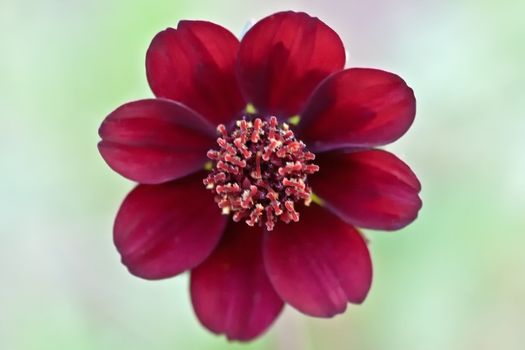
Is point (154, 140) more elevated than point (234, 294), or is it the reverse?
point (154, 140)

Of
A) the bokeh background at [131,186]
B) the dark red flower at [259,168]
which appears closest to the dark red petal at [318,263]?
the dark red flower at [259,168]

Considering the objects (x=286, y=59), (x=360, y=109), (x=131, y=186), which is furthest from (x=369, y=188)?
(x=131, y=186)

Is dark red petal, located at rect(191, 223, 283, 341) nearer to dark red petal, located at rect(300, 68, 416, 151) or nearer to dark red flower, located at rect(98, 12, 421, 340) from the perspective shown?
dark red flower, located at rect(98, 12, 421, 340)

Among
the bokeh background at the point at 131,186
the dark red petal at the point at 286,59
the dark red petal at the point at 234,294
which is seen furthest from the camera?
the bokeh background at the point at 131,186

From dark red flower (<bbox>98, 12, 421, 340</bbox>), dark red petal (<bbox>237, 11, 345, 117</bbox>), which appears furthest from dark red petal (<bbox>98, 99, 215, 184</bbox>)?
dark red petal (<bbox>237, 11, 345, 117</bbox>)

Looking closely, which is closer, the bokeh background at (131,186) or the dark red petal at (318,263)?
the dark red petal at (318,263)

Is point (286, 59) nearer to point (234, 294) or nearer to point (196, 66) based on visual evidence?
point (196, 66)

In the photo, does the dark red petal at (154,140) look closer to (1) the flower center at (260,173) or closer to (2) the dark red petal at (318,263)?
(1) the flower center at (260,173)
